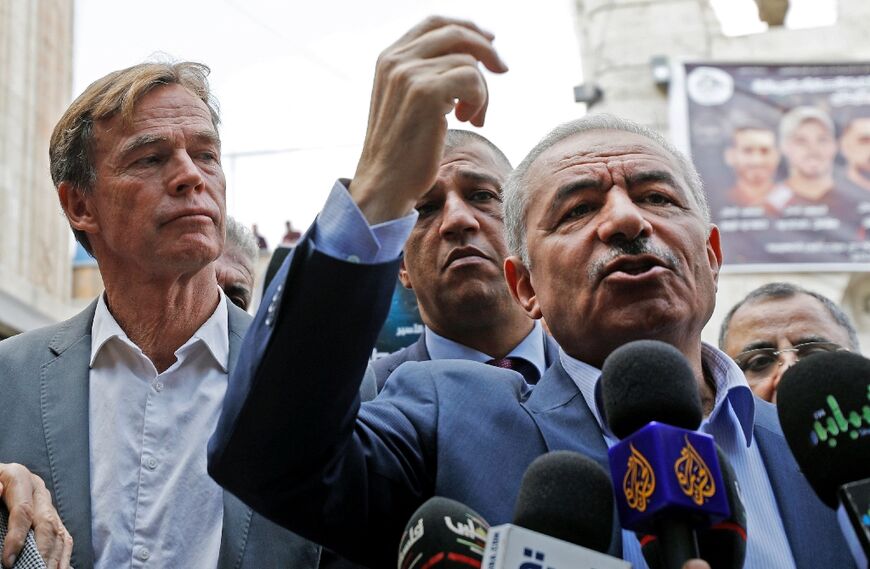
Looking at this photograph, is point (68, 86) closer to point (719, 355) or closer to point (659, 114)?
point (659, 114)

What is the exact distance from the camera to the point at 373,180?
6.61 feet

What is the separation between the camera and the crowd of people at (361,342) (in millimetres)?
1968

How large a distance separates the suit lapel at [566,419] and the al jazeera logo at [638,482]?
1.67 feet

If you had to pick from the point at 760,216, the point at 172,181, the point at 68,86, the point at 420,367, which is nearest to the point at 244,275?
the point at 172,181

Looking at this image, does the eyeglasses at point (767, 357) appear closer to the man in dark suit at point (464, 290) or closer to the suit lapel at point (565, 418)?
the man in dark suit at point (464, 290)

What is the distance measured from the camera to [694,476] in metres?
1.60

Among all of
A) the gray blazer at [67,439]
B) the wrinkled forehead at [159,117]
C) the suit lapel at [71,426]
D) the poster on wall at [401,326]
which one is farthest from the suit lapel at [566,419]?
the poster on wall at [401,326]

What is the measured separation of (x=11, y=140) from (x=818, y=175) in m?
8.13

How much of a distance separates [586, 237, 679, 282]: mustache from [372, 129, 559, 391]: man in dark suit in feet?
3.59

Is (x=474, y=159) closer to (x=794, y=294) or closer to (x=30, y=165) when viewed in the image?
(x=794, y=294)

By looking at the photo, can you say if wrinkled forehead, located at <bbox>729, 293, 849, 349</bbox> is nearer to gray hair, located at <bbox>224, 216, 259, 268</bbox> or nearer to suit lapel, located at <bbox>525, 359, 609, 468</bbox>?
gray hair, located at <bbox>224, 216, 259, 268</bbox>

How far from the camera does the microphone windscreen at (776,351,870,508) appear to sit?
1775 mm

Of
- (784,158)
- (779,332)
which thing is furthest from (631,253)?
(784,158)

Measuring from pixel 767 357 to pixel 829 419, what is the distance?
8.43 ft
